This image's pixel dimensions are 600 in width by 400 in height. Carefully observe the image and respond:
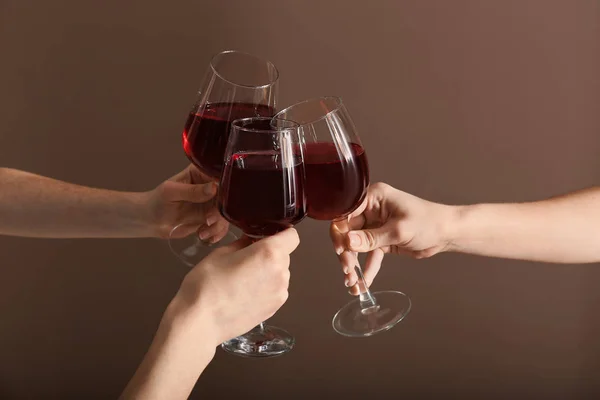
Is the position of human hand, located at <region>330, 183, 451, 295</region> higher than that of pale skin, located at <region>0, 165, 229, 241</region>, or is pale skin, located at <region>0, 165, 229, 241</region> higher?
pale skin, located at <region>0, 165, 229, 241</region>

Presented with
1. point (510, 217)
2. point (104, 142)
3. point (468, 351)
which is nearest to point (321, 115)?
point (510, 217)

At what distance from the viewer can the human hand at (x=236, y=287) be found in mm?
1024

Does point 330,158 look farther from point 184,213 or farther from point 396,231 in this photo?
point 184,213

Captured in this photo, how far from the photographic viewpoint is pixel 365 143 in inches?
75.5

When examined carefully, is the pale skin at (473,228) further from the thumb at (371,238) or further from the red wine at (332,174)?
the red wine at (332,174)

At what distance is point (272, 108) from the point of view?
1.29 m

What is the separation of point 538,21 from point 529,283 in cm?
75

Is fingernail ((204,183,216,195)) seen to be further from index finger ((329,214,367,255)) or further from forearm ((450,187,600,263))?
forearm ((450,187,600,263))

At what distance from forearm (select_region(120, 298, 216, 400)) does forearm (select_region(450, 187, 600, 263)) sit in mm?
672

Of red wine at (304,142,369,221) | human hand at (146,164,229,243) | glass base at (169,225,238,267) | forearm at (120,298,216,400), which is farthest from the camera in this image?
glass base at (169,225,238,267)

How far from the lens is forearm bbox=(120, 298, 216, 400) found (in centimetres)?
99

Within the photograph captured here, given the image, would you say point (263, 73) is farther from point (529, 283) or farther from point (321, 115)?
point (529, 283)

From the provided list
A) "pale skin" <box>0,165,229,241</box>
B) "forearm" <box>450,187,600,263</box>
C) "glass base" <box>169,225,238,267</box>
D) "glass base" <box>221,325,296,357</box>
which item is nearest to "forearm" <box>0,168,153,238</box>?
"pale skin" <box>0,165,229,241</box>

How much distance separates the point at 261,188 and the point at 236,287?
6.3 inches
